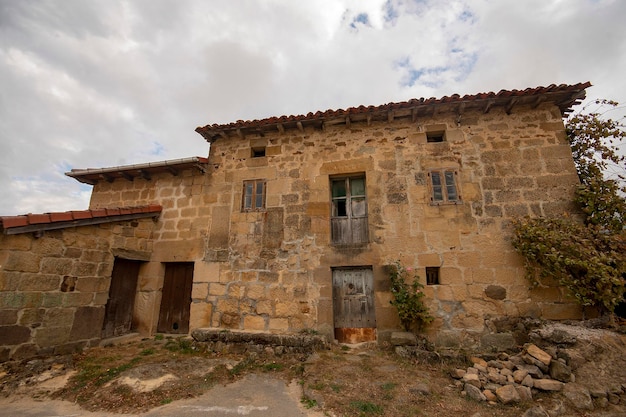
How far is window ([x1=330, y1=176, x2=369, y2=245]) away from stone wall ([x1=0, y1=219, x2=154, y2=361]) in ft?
15.3

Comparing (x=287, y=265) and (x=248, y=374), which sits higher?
(x=287, y=265)

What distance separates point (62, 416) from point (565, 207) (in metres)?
8.32

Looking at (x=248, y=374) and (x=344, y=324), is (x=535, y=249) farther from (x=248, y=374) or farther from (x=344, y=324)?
(x=248, y=374)

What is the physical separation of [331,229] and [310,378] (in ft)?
9.61

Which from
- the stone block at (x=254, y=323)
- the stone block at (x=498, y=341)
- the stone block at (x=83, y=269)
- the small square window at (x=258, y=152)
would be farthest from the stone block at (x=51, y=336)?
the stone block at (x=498, y=341)

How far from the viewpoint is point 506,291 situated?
534 cm

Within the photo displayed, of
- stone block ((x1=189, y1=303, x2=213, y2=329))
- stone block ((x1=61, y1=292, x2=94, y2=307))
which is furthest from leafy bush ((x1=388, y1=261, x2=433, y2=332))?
stone block ((x1=61, y1=292, x2=94, y2=307))

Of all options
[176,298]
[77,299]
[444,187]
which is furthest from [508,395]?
[77,299]

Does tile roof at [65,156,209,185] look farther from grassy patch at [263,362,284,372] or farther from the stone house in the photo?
grassy patch at [263,362,284,372]

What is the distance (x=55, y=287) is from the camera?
5242mm

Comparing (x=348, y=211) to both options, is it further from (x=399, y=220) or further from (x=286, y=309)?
(x=286, y=309)

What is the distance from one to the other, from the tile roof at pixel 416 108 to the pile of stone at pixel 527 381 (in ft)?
15.2

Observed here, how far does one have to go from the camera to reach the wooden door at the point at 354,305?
576 cm

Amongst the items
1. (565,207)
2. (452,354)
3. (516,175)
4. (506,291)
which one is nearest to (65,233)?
(452,354)
